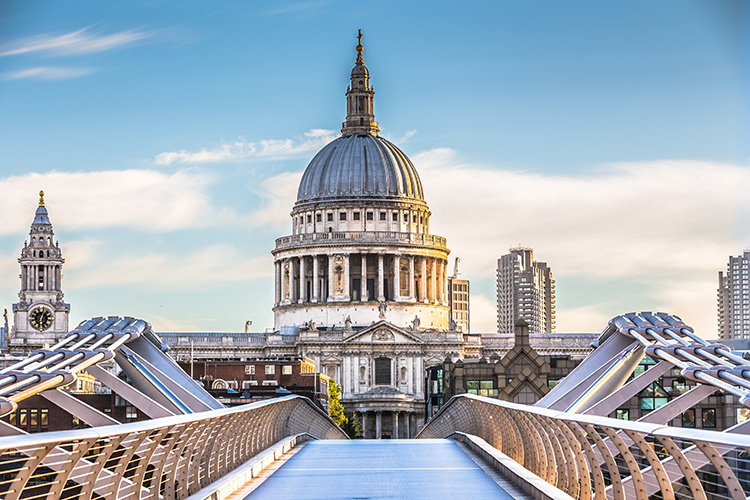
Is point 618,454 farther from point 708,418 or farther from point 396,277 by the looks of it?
point 396,277

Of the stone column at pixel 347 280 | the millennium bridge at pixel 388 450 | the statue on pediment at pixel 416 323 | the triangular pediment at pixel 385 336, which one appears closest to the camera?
the millennium bridge at pixel 388 450

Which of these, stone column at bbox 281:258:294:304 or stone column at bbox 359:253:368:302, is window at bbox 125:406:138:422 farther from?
stone column at bbox 281:258:294:304

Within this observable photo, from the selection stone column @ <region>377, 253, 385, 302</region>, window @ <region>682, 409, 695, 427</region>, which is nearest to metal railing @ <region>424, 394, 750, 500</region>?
window @ <region>682, 409, 695, 427</region>

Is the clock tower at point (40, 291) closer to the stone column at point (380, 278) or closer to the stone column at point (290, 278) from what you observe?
the stone column at point (290, 278)

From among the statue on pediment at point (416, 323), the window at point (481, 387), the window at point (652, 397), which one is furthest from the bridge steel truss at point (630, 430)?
the statue on pediment at point (416, 323)

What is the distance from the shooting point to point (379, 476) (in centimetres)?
2595

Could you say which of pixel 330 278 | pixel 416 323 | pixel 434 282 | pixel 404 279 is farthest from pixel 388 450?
pixel 434 282

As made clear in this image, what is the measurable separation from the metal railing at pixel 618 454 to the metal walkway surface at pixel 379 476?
3.16 feet

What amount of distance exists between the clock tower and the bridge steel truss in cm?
14444

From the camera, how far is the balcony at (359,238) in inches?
6703

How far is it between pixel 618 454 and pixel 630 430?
2.95m

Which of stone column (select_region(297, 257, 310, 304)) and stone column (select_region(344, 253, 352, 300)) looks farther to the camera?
stone column (select_region(297, 257, 310, 304))

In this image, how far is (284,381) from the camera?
119m

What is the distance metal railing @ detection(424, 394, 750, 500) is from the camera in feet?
41.9
